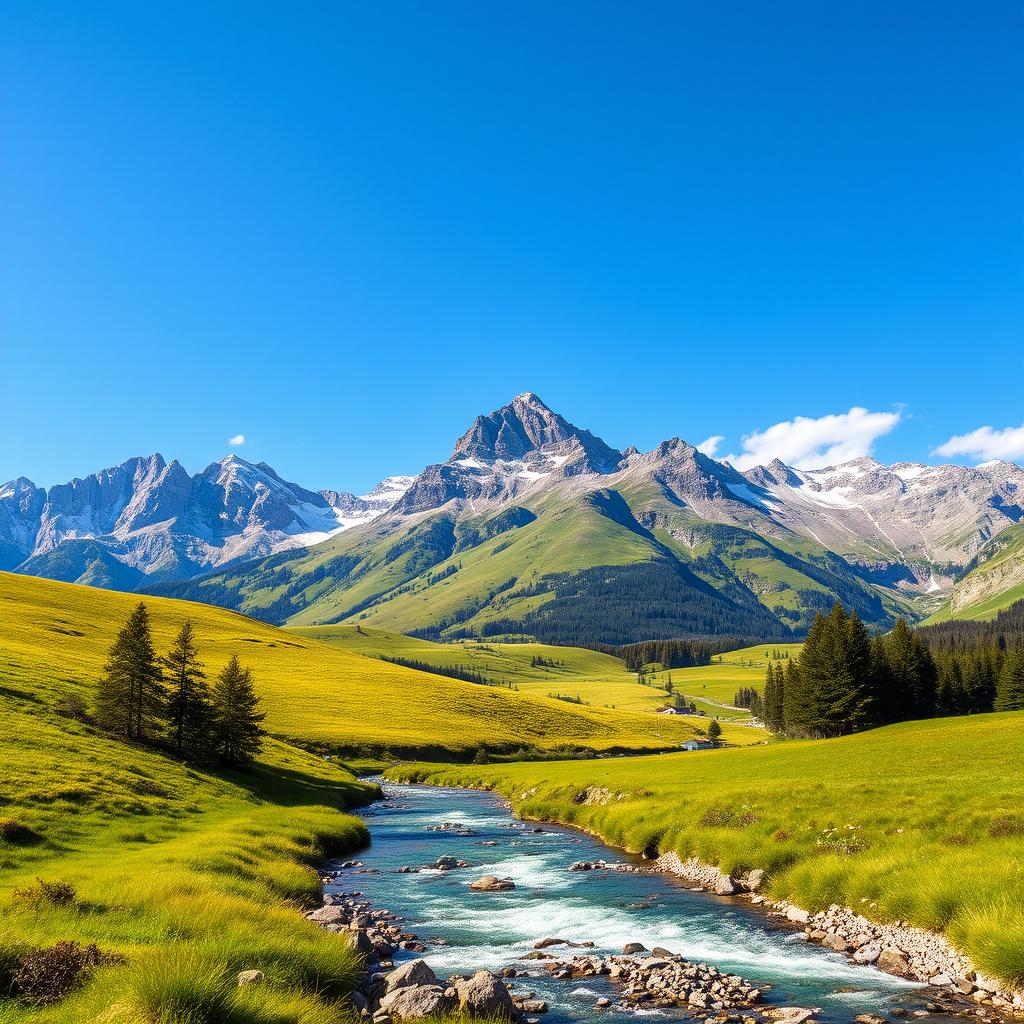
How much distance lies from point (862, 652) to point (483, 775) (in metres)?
56.5

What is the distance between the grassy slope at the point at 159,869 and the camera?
1145 cm

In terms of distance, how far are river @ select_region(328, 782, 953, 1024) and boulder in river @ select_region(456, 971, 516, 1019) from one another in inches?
99.3

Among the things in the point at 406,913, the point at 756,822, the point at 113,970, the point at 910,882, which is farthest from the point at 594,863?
the point at 113,970

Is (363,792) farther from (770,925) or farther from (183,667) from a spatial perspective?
(770,925)

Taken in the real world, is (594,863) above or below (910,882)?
below

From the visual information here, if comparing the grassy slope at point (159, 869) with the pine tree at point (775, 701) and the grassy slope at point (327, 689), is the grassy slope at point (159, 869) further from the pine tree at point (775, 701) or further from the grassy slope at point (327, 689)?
the pine tree at point (775, 701)

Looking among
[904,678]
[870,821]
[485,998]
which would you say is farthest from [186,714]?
[904,678]

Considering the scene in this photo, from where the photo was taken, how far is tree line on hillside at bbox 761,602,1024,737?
9669 centimetres

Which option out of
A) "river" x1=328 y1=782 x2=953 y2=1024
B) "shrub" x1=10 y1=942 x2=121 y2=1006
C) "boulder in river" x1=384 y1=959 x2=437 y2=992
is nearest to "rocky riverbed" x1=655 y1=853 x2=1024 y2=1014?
"river" x1=328 y1=782 x2=953 y2=1024

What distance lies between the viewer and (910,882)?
24.2 metres

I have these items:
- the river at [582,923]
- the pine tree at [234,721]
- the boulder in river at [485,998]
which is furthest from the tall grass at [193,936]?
the pine tree at [234,721]

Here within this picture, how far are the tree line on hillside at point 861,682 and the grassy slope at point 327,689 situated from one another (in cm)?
4987

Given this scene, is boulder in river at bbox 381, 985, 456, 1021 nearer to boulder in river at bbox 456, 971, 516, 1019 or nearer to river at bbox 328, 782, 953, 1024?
boulder in river at bbox 456, 971, 516, 1019

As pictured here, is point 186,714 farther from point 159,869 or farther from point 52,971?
point 52,971
